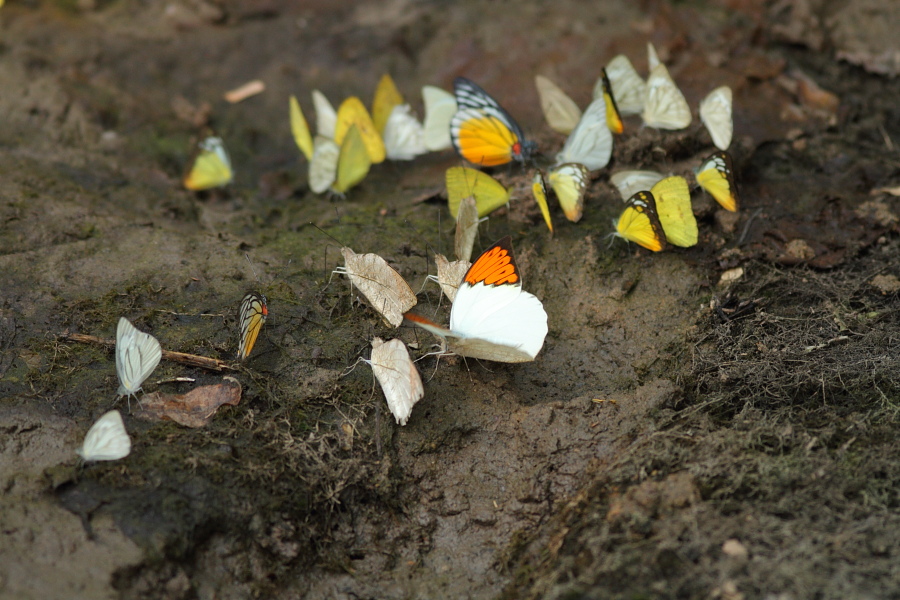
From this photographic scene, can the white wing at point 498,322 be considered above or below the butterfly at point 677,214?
below

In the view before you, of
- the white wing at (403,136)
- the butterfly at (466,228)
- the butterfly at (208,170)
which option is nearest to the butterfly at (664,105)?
the butterfly at (466,228)

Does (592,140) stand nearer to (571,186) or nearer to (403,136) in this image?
(571,186)

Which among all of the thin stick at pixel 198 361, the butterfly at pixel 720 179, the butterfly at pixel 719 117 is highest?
the butterfly at pixel 719 117

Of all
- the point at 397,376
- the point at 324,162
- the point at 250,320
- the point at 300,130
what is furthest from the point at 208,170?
the point at 397,376

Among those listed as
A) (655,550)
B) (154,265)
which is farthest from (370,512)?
(154,265)

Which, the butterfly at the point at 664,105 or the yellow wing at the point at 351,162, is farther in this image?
the yellow wing at the point at 351,162

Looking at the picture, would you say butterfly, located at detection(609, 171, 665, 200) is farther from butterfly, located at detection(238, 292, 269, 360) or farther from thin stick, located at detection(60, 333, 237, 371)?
thin stick, located at detection(60, 333, 237, 371)

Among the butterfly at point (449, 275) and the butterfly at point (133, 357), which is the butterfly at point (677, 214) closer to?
the butterfly at point (449, 275)

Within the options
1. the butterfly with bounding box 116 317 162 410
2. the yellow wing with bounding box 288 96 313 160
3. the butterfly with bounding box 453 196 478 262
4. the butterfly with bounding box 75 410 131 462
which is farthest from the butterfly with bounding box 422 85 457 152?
the butterfly with bounding box 75 410 131 462
